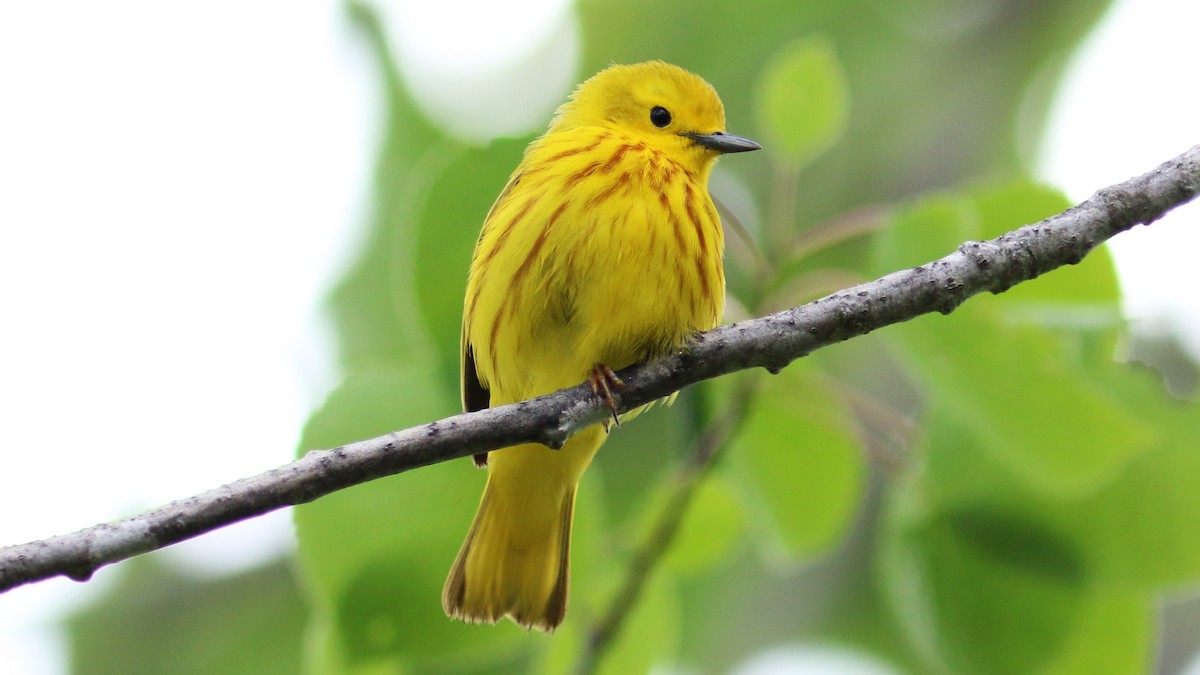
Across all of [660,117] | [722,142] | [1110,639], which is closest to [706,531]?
[1110,639]

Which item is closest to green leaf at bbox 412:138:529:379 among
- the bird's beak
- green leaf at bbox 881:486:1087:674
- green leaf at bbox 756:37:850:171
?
green leaf at bbox 756:37:850:171

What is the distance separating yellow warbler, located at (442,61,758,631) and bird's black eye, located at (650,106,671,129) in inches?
10.7

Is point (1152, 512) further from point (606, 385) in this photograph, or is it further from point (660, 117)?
point (660, 117)

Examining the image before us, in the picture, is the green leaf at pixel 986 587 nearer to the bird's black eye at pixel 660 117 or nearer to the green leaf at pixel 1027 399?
the green leaf at pixel 1027 399

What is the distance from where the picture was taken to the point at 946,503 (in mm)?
2729

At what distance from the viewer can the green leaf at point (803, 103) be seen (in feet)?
9.42

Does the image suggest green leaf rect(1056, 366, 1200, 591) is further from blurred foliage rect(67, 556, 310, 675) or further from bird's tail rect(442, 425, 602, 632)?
blurred foliage rect(67, 556, 310, 675)

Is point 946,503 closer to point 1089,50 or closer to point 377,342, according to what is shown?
point 377,342

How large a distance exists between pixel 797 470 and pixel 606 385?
60 centimetres

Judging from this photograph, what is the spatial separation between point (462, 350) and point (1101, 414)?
1.44 meters

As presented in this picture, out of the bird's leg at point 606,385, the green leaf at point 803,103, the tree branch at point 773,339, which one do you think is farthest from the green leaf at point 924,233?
the bird's leg at point 606,385

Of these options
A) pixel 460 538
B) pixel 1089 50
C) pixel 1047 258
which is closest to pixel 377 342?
pixel 460 538

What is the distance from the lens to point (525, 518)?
3.37 meters

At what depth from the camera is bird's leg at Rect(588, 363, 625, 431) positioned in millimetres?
2623
